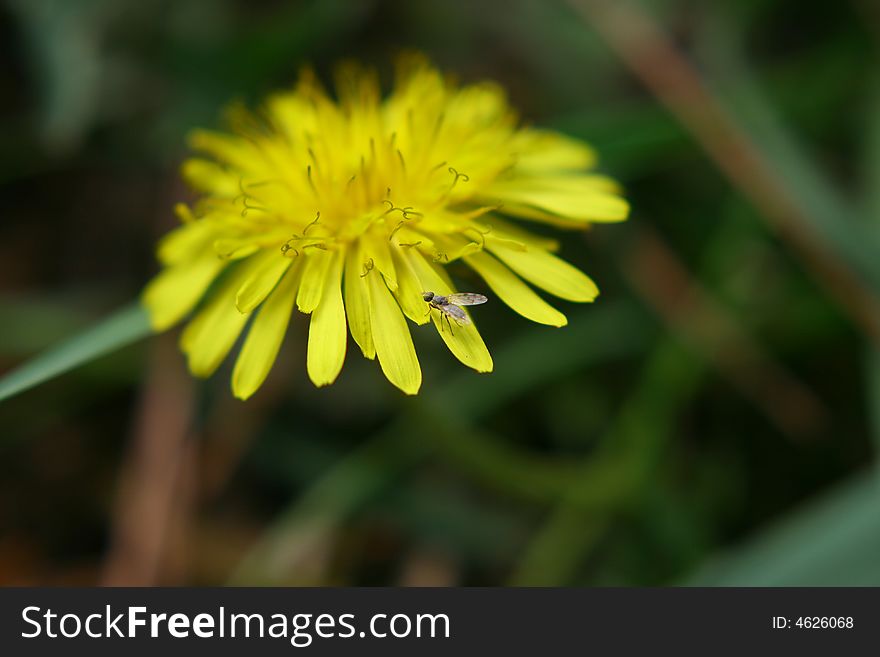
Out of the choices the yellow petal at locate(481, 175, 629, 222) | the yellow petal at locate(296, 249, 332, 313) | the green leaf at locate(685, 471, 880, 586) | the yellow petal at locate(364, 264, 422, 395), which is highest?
the yellow petal at locate(481, 175, 629, 222)

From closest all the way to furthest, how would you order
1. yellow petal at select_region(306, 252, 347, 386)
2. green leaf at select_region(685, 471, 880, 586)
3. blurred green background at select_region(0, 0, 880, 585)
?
yellow petal at select_region(306, 252, 347, 386), green leaf at select_region(685, 471, 880, 586), blurred green background at select_region(0, 0, 880, 585)

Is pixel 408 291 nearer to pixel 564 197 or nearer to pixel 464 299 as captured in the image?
pixel 464 299

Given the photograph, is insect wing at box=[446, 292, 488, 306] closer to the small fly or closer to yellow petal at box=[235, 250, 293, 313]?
the small fly

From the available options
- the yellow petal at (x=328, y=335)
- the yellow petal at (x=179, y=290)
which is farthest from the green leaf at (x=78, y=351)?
the yellow petal at (x=328, y=335)

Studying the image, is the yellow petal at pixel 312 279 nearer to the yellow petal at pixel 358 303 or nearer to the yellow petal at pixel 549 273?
the yellow petal at pixel 358 303

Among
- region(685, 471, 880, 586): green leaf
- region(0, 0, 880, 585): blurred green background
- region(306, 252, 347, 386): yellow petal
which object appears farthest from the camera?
region(0, 0, 880, 585): blurred green background

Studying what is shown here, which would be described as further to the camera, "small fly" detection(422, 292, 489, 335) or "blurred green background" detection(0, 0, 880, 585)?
"blurred green background" detection(0, 0, 880, 585)

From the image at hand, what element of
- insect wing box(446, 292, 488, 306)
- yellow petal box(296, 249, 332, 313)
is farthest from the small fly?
yellow petal box(296, 249, 332, 313)

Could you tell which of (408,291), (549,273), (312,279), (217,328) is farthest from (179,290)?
(549,273)

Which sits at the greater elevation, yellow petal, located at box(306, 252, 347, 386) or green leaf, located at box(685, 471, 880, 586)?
yellow petal, located at box(306, 252, 347, 386)
